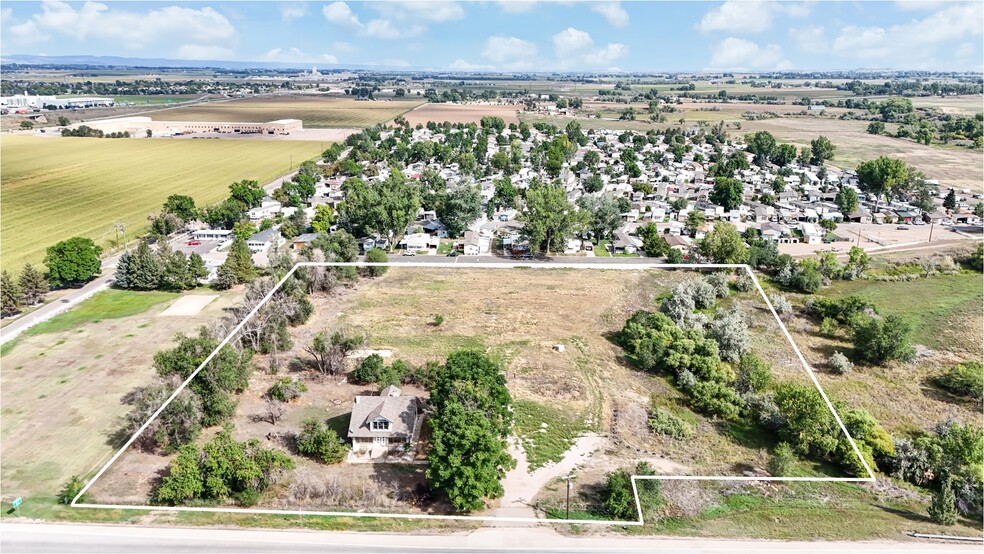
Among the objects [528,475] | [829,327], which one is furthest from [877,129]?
[528,475]

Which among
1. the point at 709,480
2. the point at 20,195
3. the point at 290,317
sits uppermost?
the point at 20,195

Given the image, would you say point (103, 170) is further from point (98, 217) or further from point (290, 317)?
point (290, 317)

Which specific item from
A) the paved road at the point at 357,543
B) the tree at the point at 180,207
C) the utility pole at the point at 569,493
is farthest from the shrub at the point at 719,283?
the tree at the point at 180,207

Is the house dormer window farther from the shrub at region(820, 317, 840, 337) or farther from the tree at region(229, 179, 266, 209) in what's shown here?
the tree at region(229, 179, 266, 209)

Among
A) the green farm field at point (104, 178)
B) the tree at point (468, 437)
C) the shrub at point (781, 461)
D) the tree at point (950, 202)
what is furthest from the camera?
the tree at point (950, 202)

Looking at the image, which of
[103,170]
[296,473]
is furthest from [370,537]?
[103,170]

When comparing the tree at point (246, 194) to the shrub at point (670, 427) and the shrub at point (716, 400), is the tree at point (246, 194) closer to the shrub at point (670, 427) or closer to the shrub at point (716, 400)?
the shrub at point (670, 427)

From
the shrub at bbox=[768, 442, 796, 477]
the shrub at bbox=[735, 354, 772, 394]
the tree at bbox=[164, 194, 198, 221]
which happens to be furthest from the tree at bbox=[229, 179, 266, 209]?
the shrub at bbox=[768, 442, 796, 477]
